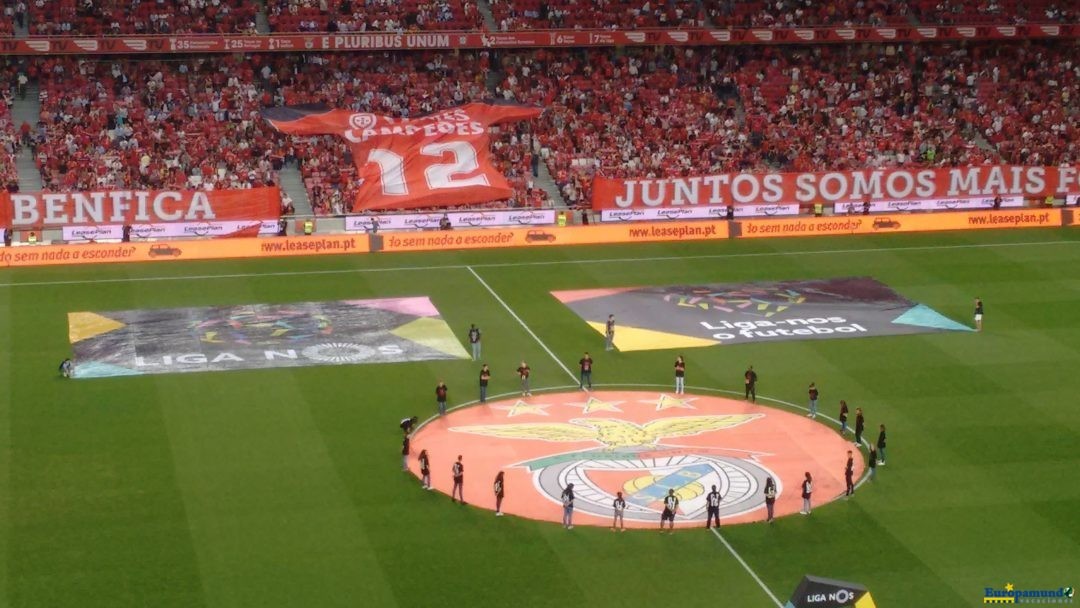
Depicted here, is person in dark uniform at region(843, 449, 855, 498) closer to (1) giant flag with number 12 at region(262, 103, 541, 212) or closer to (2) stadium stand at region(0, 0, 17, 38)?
(1) giant flag with number 12 at region(262, 103, 541, 212)

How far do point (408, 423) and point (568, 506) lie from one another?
7.31 metres

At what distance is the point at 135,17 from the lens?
7919 cm

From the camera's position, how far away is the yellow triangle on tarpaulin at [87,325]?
187ft

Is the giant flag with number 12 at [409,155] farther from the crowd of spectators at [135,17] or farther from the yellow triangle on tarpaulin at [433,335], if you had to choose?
the yellow triangle on tarpaulin at [433,335]

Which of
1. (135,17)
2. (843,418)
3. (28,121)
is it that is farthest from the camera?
(135,17)

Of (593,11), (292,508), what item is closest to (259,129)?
(593,11)

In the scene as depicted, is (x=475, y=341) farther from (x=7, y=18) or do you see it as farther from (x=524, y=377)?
(x=7, y=18)

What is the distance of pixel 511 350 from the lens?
186ft

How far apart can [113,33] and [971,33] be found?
46.5 m

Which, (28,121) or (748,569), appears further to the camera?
(28,121)

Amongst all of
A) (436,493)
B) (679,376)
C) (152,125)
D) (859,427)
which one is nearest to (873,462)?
(859,427)

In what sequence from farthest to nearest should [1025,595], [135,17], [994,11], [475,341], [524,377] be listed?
[994,11]
[135,17]
[475,341]
[524,377]
[1025,595]

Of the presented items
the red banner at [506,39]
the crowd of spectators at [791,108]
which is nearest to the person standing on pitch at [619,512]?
the crowd of spectators at [791,108]

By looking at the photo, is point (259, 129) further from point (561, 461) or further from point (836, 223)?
point (561, 461)
